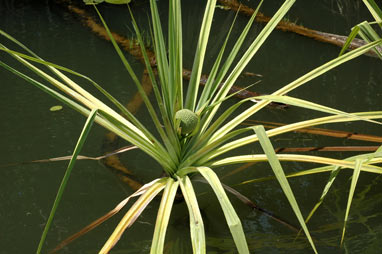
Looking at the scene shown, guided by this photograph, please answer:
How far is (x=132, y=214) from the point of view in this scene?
1513mm

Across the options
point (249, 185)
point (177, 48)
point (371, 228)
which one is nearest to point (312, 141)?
point (249, 185)

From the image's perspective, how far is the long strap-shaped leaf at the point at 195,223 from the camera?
4.25ft

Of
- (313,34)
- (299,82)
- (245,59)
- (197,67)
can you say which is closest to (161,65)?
(197,67)

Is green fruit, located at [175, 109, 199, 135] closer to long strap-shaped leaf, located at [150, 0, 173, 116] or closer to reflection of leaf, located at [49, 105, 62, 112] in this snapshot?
long strap-shaped leaf, located at [150, 0, 173, 116]

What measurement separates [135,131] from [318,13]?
3.00 metres

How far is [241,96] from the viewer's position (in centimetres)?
273

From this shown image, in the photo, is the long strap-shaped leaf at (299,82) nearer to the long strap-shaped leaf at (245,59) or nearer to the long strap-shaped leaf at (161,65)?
the long strap-shaped leaf at (245,59)

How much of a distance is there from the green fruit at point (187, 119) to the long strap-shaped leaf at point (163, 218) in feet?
0.62

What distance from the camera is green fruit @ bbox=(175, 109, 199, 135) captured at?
5.42 feet

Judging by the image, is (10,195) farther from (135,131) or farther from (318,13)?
(318,13)

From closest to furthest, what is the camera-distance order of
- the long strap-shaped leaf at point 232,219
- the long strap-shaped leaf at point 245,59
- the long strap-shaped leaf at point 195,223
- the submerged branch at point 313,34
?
the long strap-shaped leaf at point 232,219 < the long strap-shaped leaf at point 195,223 < the long strap-shaped leaf at point 245,59 < the submerged branch at point 313,34

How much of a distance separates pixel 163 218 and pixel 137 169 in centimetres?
67

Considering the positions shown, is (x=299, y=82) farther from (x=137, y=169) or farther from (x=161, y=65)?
(x=137, y=169)

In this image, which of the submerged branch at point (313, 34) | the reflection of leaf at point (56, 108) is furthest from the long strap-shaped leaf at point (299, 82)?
the submerged branch at point (313, 34)
